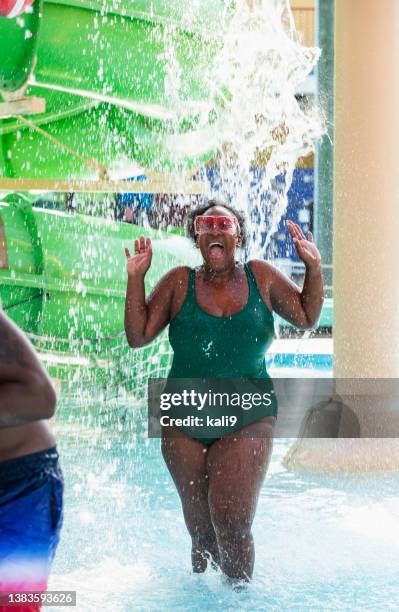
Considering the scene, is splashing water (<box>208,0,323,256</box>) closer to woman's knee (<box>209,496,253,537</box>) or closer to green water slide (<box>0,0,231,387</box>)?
green water slide (<box>0,0,231,387</box>)

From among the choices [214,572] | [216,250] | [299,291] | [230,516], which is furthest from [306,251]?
[214,572]

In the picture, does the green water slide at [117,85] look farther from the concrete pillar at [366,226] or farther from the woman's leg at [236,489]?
the woman's leg at [236,489]

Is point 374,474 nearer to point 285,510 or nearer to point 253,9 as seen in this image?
point 285,510

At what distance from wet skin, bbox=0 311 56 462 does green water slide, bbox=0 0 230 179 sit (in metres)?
5.32

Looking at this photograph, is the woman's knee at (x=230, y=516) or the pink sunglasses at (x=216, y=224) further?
the pink sunglasses at (x=216, y=224)

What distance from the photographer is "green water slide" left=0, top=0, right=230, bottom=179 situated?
727cm

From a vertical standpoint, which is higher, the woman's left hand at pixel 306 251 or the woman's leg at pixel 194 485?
the woman's left hand at pixel 306 251

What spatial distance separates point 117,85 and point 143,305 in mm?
4335

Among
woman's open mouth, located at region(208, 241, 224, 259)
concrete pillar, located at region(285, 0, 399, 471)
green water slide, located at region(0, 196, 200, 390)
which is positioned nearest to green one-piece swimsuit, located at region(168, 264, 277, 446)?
woman's open mouth, located at region(208, 241, 224, 259)

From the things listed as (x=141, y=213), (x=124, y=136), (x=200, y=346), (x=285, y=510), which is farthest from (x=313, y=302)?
(x=141, y=213)

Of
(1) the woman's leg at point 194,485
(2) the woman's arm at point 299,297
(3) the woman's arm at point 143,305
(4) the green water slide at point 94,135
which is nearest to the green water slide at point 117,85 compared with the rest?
(4) the green water slide at point 94,135

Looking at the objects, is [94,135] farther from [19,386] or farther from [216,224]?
[19,386]

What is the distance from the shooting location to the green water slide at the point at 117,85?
7266 mm

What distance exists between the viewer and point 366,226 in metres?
5.27
